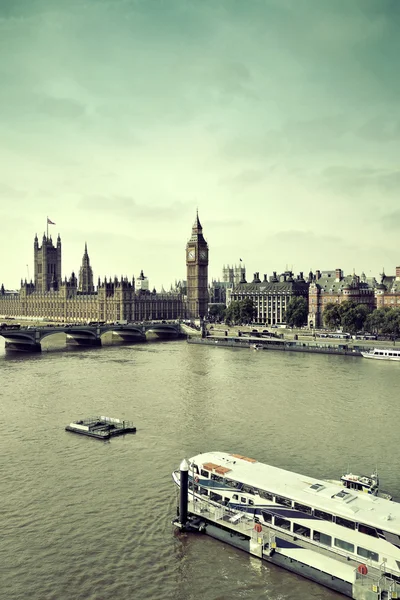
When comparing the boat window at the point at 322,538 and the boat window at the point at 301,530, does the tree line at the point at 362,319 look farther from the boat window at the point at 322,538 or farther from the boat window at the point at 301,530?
the boat window at the point at 322,538

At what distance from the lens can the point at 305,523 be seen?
28766mm

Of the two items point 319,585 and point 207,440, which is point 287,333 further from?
point 319,585

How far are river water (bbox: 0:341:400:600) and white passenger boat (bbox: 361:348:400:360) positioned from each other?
1187 centimetres

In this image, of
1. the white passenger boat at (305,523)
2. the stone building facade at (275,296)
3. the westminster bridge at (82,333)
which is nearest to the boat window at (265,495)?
the white passenger boat at (305,523)

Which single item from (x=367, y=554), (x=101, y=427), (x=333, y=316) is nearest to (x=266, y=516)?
(x=367, y=554)

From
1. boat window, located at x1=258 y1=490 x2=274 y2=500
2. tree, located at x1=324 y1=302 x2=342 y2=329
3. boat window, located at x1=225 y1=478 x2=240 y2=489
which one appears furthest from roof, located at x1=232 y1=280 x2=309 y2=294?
boat window, located at x1=258 y1=490 x2=274 y2=500

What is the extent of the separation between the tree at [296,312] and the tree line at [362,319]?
20.9 metres

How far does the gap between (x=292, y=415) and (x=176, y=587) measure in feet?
103

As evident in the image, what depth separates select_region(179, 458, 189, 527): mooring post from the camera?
3112cm

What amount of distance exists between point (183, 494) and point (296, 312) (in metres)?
132

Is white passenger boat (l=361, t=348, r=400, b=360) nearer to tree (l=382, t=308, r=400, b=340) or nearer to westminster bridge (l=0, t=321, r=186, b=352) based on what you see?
tree (l=382, t=308, r=400, b=340)

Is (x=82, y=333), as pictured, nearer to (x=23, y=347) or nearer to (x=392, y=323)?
(x=23, y=347)

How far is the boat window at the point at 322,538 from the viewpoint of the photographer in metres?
27.9

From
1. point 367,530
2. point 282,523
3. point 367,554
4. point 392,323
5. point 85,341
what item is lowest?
point 367,554
